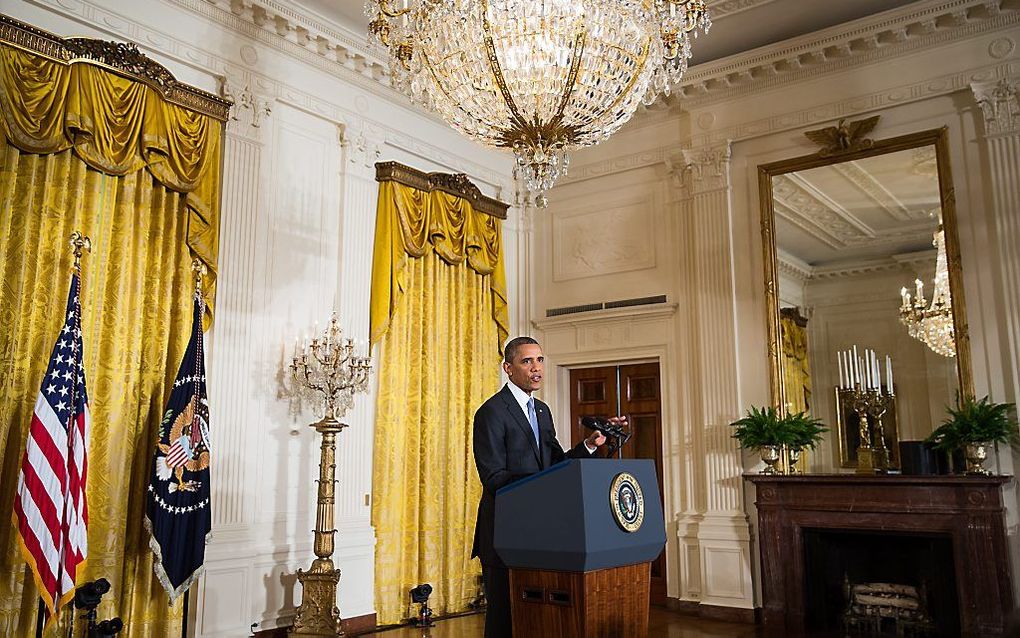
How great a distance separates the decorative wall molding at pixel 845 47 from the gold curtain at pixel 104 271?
462 cm

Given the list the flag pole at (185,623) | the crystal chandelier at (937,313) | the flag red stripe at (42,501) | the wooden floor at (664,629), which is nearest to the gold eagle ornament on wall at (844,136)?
the crystal chandelier at (937,313)

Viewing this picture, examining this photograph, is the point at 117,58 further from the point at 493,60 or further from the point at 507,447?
the point at 507,447

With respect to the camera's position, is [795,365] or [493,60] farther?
[795,365]

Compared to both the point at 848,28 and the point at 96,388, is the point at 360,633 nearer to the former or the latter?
the point at 96,388

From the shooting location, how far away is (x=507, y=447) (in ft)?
11.0

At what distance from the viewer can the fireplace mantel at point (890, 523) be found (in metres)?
5.73

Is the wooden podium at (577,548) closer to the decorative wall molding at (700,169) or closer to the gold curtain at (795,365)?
the gold curtain at (795,365)

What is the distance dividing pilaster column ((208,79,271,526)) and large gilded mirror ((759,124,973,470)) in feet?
14.1

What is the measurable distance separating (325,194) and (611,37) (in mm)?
3435

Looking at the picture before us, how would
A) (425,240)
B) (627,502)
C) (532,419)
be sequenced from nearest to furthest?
(627,502) → (532,419) → (425,240)

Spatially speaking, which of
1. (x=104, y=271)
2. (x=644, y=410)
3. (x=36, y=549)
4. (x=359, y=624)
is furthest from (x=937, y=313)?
(x=36, y=549)

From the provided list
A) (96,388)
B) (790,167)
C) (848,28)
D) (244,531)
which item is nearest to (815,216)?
(790,167)

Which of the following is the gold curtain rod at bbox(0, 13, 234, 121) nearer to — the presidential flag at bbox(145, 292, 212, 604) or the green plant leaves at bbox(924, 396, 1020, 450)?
the presidential flag at bbox(145, 292, 212, 604)

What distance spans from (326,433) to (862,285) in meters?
4.48
